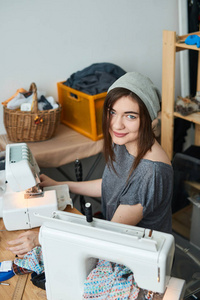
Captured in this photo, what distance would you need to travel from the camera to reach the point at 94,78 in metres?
2.69

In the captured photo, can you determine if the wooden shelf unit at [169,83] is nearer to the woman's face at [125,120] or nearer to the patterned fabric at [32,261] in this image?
the woman's face at [125,120]

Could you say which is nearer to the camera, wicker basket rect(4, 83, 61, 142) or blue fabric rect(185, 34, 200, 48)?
wicker basket rect(4, 83, 61, 142)

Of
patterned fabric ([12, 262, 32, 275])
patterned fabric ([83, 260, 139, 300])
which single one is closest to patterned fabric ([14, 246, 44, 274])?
patterned fabric ([12, 262, 32, 275])

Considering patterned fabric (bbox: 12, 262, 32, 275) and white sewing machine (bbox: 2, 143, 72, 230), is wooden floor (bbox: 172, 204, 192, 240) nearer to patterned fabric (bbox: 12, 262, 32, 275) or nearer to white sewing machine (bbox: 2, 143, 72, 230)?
white sewing machine (bbox: 2, 143, 72, 230)

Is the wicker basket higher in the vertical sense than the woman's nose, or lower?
lower

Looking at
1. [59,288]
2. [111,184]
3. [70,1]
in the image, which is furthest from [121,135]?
[70,1]

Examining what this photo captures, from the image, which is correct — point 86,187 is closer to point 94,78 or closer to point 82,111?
point 82,111

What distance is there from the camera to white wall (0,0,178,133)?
260 centimetres

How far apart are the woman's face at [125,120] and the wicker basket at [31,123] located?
959 mm

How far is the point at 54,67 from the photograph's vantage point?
284cm

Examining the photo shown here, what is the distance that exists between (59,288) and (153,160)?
2.02ft

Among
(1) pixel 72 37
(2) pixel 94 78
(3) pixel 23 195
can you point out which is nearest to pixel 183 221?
(2) pixel 94 78

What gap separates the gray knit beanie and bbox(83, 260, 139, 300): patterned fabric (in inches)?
23.6

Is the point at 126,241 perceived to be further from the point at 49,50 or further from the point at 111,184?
the point at 49,50
